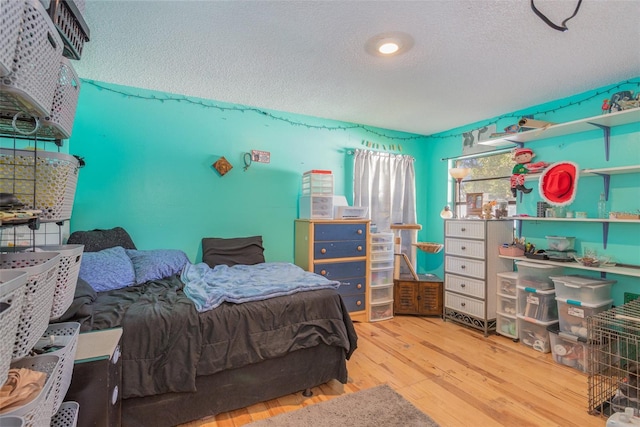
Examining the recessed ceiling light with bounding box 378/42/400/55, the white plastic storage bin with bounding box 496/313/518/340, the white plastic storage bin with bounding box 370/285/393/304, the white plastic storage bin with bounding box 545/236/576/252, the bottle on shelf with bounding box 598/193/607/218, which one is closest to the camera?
the recessed ceiling light with bounding box 378/42/400/55

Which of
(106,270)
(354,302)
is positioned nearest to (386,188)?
(354,302)

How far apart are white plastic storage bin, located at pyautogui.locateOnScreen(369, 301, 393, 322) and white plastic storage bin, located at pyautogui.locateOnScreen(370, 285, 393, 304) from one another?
5 centimetres

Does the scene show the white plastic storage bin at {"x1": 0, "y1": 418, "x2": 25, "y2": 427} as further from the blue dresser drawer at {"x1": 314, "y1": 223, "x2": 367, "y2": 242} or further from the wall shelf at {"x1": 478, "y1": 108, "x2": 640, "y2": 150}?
the wall shelf at {"x1": 478, "y1": 108, "x2": 640, "y2": 150}

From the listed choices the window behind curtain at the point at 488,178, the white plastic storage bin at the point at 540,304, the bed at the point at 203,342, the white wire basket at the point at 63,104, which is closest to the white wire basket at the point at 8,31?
the white wire basket at the point at 63,104

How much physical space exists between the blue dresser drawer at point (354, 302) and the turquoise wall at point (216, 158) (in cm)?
86

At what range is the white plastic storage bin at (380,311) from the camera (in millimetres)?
3379

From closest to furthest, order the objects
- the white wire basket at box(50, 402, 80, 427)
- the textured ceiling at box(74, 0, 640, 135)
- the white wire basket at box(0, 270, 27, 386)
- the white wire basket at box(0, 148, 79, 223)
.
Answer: the white wire basket at box(0, 270, 27, 386)
the white wire basket at box(0, 148, 79, 223)
the white wire basket at box(50, 402, 80, 427)
the textured ceiling at box(74, 0, 640, 135)

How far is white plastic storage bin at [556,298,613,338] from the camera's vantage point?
239 centimetres

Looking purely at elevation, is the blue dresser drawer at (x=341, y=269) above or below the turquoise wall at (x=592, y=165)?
below

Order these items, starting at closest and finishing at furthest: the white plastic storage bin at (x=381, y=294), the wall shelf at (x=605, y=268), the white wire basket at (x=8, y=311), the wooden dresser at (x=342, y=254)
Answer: the white wire basket at (x=8, y=311) → the wall shelf at (x=605, y=268) → the wooden dresser at (x=342, y=254) → the white plastic storage bin at (x=381, y=294)

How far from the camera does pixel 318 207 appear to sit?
331cm

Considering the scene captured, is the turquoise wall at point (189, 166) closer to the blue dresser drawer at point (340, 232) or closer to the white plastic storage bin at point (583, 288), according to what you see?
the blue dresser drawer at point (340, 232)

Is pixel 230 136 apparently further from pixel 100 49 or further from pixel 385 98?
pixel 385 98

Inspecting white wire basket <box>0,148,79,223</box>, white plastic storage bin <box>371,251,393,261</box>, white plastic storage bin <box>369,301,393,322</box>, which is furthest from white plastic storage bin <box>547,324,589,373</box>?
white wire basket <box>0,148,79,223</box>
